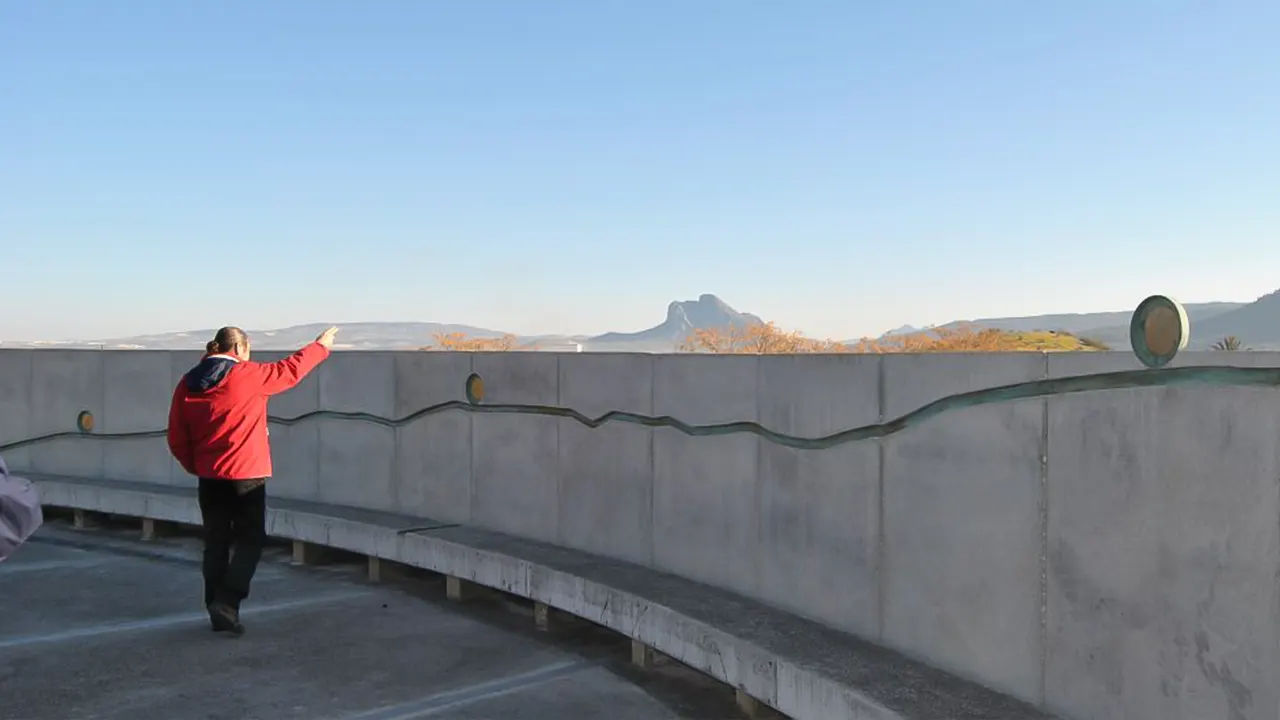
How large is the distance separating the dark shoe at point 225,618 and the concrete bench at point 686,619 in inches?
50.5

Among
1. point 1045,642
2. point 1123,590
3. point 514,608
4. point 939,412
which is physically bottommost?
point 514,608

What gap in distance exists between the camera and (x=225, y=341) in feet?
19.3

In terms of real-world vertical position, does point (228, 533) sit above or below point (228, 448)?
below

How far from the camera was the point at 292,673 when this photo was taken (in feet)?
17.0

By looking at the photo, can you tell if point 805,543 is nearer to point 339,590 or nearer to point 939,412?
point 939,412

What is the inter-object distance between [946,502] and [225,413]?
12.3 ft

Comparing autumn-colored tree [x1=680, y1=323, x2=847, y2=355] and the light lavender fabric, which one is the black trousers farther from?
autumn-colored tree [x1=680, y1=323, x2=847, y2=355]

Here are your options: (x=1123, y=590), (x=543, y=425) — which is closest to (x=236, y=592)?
(x=543, y=425)

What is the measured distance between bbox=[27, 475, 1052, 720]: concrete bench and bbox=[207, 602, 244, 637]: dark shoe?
1.28m

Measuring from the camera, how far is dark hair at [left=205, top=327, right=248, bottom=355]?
589cm

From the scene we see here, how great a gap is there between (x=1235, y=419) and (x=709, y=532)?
115 inches

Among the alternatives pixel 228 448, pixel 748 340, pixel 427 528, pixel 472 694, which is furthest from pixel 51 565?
pixel 748 340

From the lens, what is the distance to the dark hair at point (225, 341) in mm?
5887

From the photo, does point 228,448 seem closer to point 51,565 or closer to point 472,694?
point 472,694
